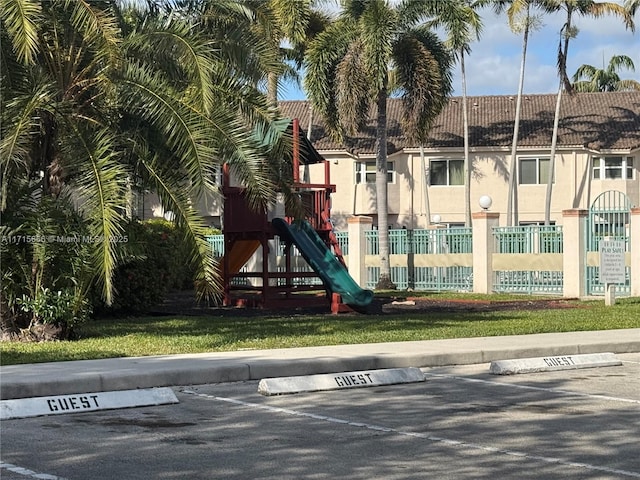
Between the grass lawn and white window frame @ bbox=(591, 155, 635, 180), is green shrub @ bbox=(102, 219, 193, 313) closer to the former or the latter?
the grass lawn

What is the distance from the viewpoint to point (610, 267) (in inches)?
1009

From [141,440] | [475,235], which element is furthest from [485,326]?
[475,235]

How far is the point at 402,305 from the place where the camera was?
86.2 ft

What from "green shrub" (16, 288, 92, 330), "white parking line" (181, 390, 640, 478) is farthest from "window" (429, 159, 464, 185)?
"white parking line" (181, 390, 640, 478)

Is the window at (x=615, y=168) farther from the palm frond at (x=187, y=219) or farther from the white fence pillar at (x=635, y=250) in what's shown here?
the palm frond at (x=187, y=219)

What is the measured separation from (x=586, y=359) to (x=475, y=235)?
56.2 ft

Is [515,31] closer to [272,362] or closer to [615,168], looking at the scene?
[615,168]

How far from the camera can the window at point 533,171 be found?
169 feet

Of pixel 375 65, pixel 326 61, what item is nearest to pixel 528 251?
pixel 375 65

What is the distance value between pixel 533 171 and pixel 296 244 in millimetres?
29936

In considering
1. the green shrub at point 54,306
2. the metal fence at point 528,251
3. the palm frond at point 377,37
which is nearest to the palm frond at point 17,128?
the green shrub at point 54,306

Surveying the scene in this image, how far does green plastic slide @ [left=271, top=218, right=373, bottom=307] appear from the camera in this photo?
2291cm

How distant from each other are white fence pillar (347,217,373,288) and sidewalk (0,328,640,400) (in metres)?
17.3

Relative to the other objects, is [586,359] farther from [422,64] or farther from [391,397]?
[422,64]
